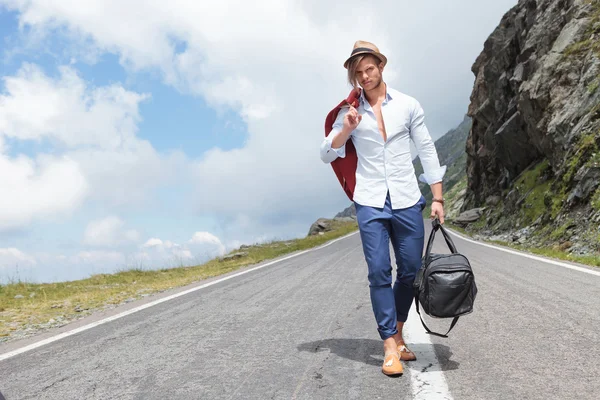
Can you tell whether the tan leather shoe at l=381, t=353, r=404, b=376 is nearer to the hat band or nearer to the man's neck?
the man's neck

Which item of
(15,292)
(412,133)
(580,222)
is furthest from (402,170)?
(580,222)

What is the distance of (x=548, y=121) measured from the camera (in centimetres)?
2039

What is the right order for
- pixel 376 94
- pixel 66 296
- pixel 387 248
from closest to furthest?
pixel 387 248, pixel 376 94, pixel 66 296

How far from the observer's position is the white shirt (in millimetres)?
3531

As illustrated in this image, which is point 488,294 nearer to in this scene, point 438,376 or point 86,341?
point 438,376

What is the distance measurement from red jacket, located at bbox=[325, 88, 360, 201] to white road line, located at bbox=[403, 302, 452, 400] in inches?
51.1

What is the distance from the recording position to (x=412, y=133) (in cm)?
373

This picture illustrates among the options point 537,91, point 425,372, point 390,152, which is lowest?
point 425,372

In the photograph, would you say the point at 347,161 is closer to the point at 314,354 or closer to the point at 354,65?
the point at 354,65

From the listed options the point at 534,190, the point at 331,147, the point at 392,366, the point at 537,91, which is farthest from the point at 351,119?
the point at 537,91

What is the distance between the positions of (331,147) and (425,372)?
1.70 m

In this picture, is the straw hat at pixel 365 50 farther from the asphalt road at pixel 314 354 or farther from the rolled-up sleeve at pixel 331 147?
the asphalt road at pixel 314 354

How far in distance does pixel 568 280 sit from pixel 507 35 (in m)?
31.0

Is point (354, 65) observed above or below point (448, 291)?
above
